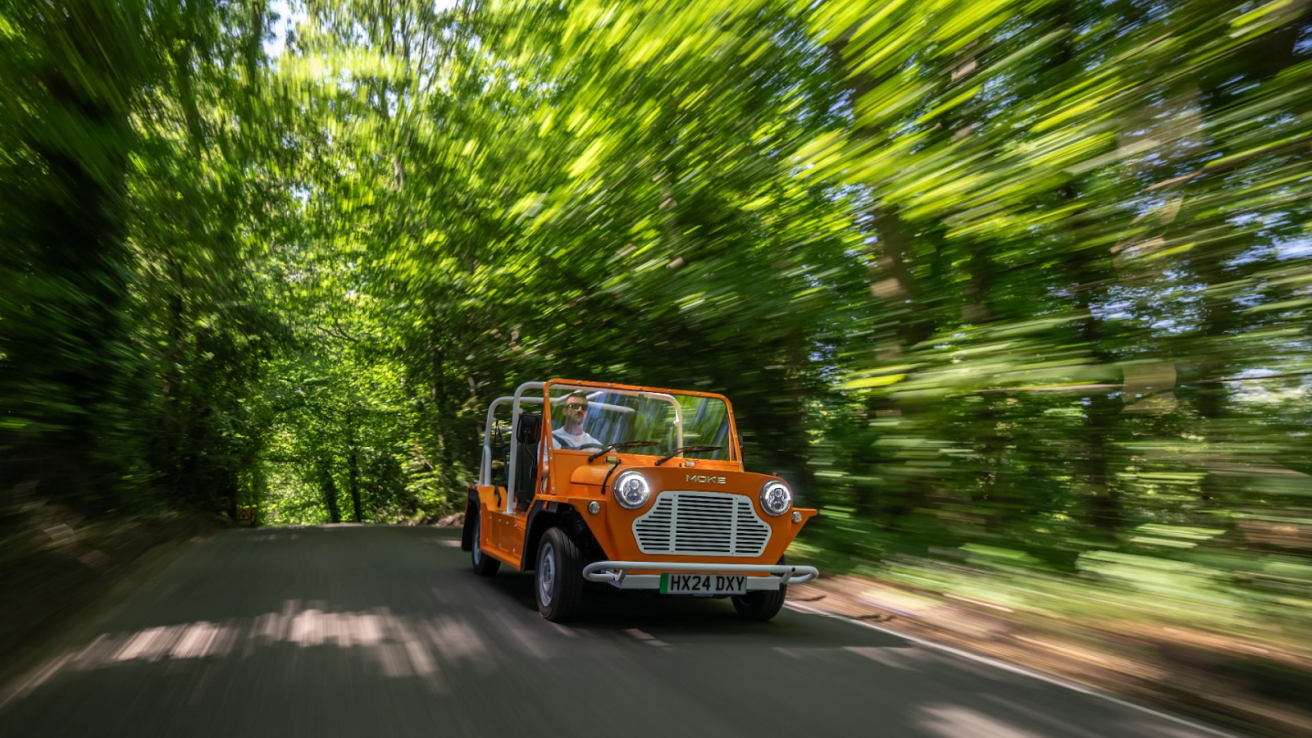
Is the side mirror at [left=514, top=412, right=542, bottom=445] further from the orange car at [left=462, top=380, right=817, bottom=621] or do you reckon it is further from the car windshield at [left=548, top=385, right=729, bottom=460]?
the car windshield at [left=548, top=385, right=729, bottom=460]

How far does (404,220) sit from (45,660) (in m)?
13.7

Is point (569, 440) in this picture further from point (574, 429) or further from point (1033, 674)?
point (1033, 674)

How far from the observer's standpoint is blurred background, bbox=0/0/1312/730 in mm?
4656

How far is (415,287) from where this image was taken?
18469 millimetres

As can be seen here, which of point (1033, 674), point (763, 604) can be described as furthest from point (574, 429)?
point (1033, 674)

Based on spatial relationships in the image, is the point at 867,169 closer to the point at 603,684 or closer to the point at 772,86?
the point at 772,86

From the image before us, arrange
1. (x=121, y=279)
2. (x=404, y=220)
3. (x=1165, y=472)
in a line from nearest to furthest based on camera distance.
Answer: (x=1165, y=472)
(x=121, y=279)
(x=404, y=220)

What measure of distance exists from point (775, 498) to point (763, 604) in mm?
935

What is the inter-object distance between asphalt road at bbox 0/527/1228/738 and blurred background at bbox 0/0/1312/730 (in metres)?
0.94

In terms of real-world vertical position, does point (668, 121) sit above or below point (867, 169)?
above

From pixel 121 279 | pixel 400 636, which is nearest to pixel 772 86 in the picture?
pixel 400 636

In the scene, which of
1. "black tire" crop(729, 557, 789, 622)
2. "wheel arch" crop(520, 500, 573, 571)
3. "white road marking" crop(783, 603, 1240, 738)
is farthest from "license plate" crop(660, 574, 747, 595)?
"white road marking" crop(783, 603, 1240, 738)

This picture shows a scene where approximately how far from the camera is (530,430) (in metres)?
7.25

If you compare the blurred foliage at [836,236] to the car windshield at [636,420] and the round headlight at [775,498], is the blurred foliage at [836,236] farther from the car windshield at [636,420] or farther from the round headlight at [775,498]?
the car windshield at [636,420]
